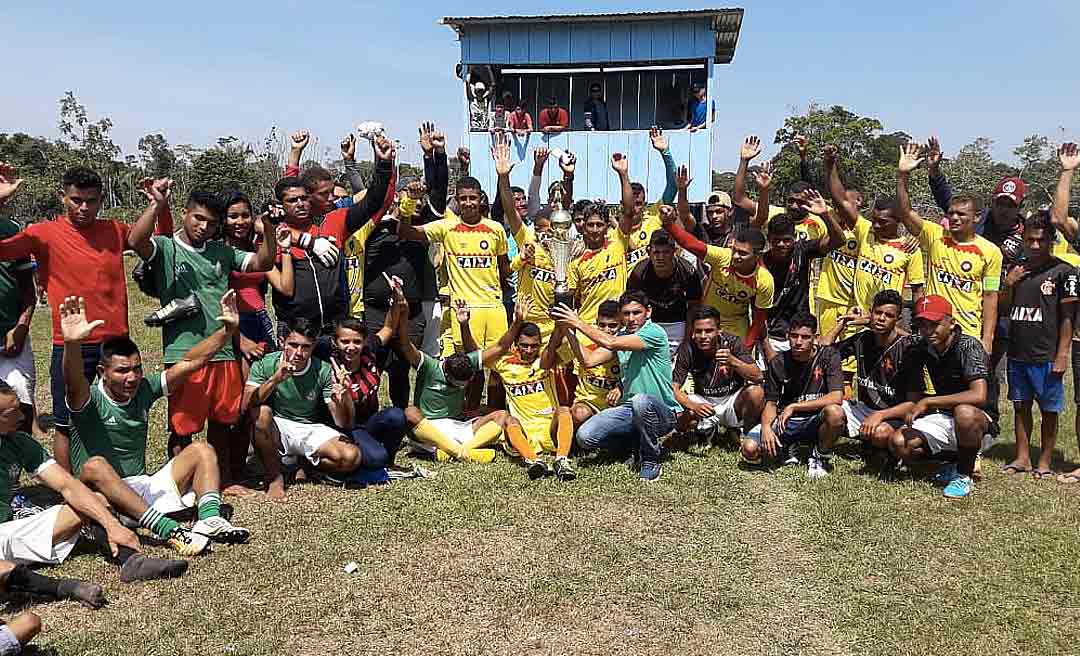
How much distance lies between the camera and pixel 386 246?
746 centimetres

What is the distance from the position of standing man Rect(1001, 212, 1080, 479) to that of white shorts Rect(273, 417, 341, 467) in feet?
17.8


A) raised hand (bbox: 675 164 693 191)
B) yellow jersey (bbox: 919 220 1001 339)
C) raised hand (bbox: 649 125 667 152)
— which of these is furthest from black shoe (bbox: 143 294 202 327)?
yellow jersey (bbox: 919 220 1001 339)

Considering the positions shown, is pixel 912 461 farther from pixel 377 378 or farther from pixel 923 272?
pixel 377 378

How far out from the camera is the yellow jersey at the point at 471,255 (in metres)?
7.39

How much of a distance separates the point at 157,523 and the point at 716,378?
4.44m

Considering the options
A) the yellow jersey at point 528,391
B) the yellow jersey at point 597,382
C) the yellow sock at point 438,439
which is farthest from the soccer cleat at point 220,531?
the yellow jersey at point 597,382

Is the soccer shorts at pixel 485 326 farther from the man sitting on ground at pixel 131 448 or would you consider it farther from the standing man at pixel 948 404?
the standing man at pixel 948 404

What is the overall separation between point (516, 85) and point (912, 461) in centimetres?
1913

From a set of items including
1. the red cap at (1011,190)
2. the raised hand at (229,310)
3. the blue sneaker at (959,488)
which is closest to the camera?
the raised hand at (229,310)

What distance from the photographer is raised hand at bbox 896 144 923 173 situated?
22.4 ft

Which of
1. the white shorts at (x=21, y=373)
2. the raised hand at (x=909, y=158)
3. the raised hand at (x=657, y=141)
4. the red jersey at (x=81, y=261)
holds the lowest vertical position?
the white shorts at (x=21, y=373)

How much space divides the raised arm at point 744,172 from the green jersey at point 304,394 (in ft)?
14.2

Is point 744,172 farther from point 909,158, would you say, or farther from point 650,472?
point 650,472

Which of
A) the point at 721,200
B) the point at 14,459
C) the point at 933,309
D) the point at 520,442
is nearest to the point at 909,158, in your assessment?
the point at 933,309
